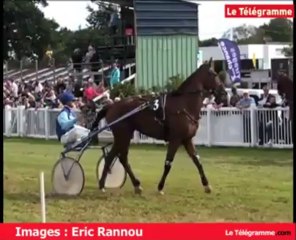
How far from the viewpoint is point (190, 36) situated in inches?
600

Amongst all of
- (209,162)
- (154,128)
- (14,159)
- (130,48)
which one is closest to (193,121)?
(154,128)

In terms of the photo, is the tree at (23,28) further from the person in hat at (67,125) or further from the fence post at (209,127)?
the fence post at (209,127)

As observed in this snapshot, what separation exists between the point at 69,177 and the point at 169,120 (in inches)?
67.3

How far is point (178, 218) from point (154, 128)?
7.80 feet

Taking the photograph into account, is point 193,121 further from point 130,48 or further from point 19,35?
point 130,48

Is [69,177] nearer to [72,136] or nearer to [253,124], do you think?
[72,136]


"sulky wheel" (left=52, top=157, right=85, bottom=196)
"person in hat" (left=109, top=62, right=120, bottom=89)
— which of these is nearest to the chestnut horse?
"sulky wheel" (left=52, top=157, right=85, bottom=196)

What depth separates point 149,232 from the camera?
5770mm

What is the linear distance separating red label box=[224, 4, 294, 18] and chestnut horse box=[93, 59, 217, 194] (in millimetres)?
4159

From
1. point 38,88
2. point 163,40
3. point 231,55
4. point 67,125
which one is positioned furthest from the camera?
point 38,88

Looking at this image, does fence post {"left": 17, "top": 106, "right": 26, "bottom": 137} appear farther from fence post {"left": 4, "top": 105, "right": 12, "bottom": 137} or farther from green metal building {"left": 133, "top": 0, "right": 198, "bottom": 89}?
green metal building {"left": 133, "top": 0, "right": 198, "bottom": 89}

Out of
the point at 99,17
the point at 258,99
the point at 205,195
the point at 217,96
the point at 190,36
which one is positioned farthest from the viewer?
the point at 258,99

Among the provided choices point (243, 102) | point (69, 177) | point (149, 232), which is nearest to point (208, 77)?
point (69, 177)

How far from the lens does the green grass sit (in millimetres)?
8469
